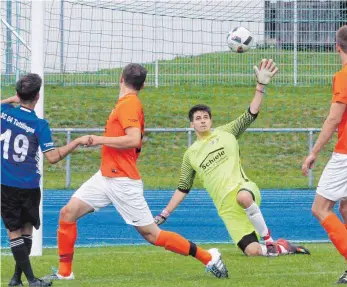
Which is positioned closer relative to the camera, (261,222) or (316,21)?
(261,222)

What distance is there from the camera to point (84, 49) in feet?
49.6

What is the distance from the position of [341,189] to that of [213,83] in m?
12.2

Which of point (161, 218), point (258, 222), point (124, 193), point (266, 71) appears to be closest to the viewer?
point (124, 193)

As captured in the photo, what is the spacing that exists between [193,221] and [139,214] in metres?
6.32

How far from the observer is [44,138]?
8219 millimetres

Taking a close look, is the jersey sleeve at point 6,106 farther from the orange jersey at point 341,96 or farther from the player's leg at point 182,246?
the orange jersey at point 341,96

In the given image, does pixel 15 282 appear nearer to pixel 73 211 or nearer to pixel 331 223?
pixel 73 211

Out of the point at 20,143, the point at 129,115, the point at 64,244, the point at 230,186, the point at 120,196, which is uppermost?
the point at 129,115

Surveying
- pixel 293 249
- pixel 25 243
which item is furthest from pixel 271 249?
pixel 25 243

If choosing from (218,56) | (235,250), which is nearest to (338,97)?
(235,250)

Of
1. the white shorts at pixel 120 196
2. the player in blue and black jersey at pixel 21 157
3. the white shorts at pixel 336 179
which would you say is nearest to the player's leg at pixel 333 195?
the white shorts at pixel 336 179

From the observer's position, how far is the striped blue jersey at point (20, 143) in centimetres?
823

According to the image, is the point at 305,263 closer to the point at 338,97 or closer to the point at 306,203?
the point at 338,97

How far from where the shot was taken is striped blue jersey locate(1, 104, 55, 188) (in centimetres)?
823
